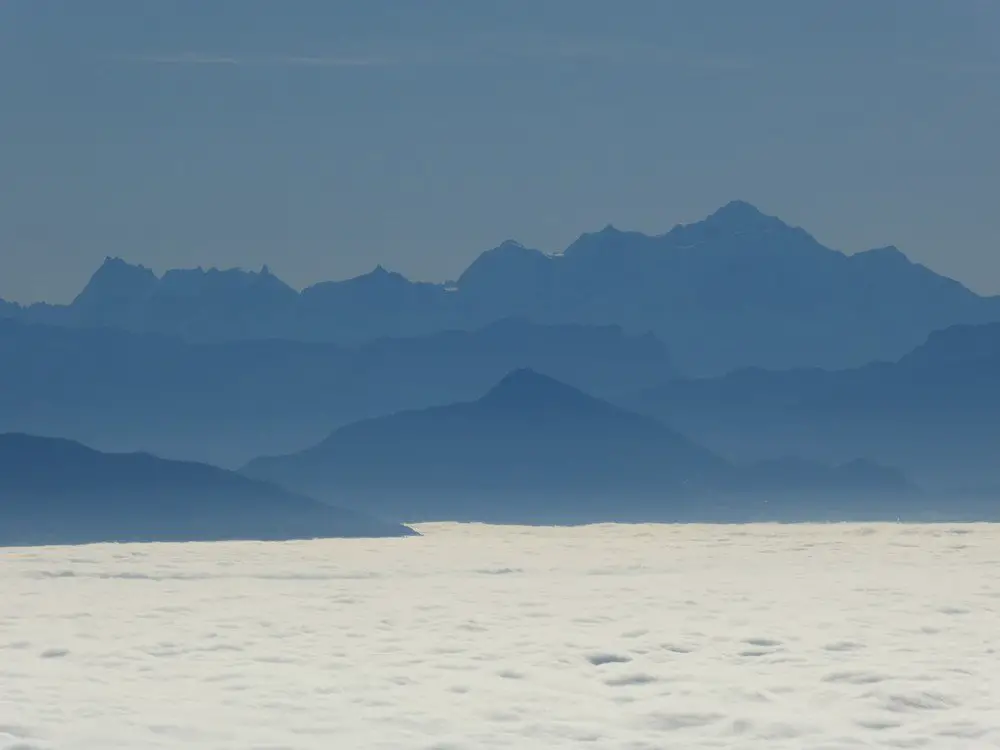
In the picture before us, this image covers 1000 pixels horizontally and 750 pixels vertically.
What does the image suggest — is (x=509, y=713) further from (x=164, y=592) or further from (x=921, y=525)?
(x=921, y=525)

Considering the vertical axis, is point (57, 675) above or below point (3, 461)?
below

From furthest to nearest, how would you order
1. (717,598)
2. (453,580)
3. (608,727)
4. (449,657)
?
(453,580)
(717,598)
(449,657)
(608,727)

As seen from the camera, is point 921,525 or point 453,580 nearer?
point 453,580

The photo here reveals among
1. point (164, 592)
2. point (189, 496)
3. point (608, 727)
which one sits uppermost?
point (189, 496)

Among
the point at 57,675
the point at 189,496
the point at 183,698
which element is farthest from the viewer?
the point at 189,496

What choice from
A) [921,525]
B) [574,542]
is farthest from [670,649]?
[921,525]

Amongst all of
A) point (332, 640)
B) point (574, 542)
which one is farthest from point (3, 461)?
point (332, 640)
